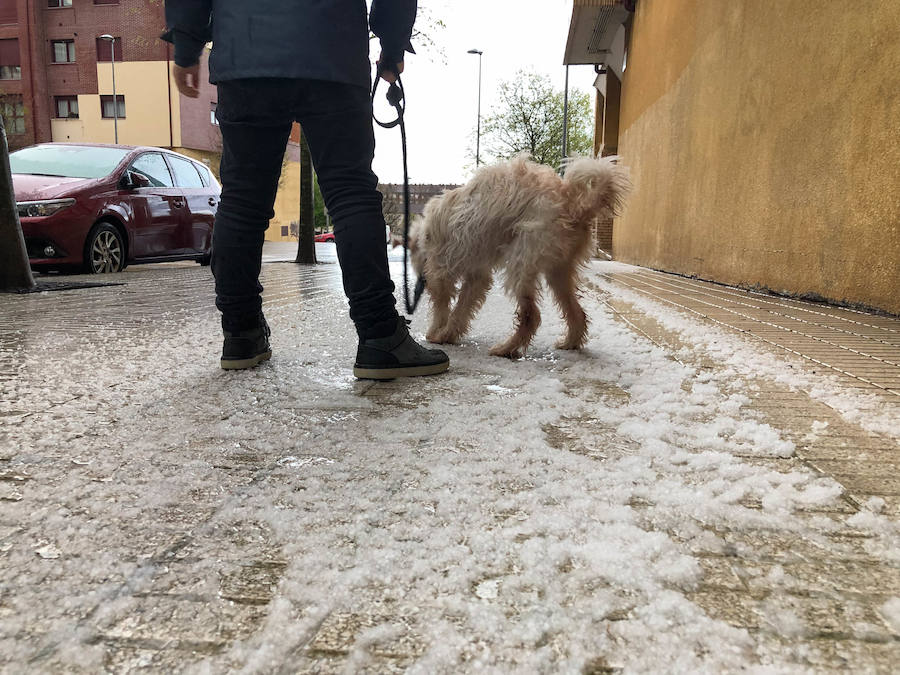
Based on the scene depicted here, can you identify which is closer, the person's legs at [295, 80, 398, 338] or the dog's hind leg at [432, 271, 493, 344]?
the person's legs at [295, 80, 398, 338]

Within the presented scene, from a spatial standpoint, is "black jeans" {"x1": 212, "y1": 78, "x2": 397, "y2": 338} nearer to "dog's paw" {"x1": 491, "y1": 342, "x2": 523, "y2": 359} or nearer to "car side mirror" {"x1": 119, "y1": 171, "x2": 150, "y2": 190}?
"dog's paw" {"x1": 491, "y1": 342, "x2": 523, "y2": 359}

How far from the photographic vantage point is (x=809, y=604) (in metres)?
1.00

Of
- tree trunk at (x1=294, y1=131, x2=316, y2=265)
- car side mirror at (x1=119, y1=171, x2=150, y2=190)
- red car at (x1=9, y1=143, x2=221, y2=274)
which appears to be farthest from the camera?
tree trunk at (x1=294, y1=131, x2=316, y2=265)

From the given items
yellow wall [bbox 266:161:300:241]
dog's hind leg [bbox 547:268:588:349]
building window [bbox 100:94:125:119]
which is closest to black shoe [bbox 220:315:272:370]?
dog's hind leg [bbox 547:268:588:349]

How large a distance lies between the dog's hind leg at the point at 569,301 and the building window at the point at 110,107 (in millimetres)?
39066

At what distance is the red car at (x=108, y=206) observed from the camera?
283 inches

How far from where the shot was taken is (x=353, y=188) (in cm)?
255

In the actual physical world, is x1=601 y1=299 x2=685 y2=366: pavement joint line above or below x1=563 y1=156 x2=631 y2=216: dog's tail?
below

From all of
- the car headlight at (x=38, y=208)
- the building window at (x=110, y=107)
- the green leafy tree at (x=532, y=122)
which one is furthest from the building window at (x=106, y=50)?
the car headlight at (x=38, y=208)

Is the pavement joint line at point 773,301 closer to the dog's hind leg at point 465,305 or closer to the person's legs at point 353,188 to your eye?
the dog's hind leg at point 465,305

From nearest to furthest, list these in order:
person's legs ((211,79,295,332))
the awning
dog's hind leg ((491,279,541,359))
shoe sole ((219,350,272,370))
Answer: person's legs ((211,79,295,332)) → shoe sole ((219,350,272,370)) → dog's hind leg ((491,279,541,359)) → the awning

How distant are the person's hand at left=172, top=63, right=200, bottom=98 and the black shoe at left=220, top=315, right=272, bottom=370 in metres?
1.11

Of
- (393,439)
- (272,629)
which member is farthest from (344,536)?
(393,439)

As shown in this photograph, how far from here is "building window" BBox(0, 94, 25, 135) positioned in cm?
3431
